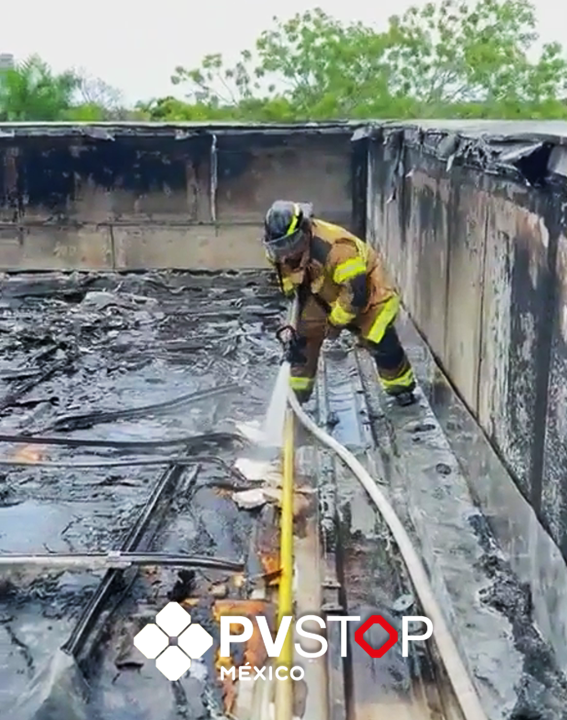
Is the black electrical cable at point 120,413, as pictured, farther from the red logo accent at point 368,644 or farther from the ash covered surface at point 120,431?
the red logo accent at point 368,644

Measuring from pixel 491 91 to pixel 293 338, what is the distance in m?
20.8

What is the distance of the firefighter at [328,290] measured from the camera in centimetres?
469

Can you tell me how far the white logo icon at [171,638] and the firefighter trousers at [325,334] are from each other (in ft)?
7.59

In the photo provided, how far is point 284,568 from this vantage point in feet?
10.3

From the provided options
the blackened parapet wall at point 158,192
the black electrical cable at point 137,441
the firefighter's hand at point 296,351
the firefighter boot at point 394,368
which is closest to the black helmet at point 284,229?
the firefighter's hand at point 296,351

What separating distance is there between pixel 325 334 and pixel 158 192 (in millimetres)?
5623

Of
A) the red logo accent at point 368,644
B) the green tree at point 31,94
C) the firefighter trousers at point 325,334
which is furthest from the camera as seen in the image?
the green tree at point 31,94

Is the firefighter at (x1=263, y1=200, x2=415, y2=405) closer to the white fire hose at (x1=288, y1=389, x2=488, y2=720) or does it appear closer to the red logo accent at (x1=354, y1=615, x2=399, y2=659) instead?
the white fire hose at (x1=288, y1=389, x2=488, y2=720)

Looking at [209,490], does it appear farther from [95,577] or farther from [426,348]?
[426,348]

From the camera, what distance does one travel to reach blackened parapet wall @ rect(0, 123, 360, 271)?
10.4 meters

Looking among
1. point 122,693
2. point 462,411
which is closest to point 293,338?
point 462,411

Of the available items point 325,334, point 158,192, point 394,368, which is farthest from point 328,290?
point 158,192

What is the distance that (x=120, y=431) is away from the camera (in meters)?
5.39

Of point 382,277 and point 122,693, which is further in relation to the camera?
point 382,277
